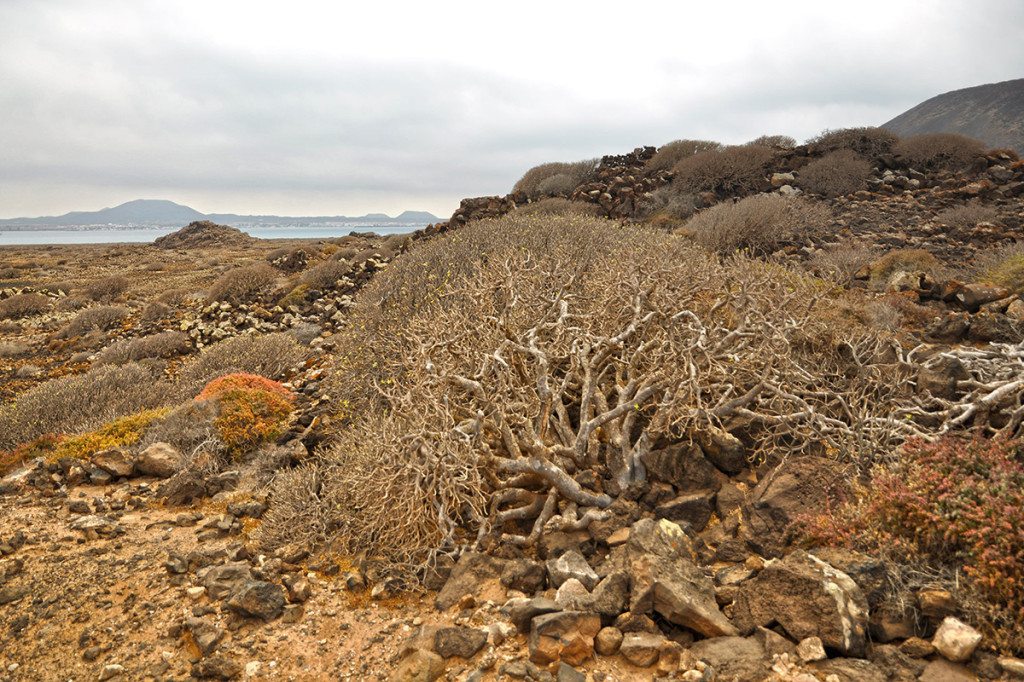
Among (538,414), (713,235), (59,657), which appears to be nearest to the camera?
(59,657)

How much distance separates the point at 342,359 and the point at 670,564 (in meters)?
6.32

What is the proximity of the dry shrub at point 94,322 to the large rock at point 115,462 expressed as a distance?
1104cm

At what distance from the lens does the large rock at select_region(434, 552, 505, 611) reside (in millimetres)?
3514

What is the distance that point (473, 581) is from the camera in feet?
11.8

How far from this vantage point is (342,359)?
8336 mm

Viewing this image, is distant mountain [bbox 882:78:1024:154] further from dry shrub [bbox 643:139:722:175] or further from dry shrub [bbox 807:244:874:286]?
dry shrub [bbox 807:244:874:286]

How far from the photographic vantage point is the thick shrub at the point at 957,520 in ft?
8.24

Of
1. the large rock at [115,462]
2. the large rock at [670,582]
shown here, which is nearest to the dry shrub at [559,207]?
the large rock at [115,462]

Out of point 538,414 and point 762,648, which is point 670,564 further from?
point 538,414

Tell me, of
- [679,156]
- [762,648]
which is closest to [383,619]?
[762,648]

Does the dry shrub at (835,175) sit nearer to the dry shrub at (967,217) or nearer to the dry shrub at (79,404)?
the dry shrub at (967,217)

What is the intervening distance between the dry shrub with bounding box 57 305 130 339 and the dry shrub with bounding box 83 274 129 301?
507 centimetres

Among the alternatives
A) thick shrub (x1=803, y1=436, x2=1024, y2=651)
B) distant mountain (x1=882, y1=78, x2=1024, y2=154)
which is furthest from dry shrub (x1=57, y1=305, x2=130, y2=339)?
distant mountain (x1=882, y1=78, x2=1024, y2=154)

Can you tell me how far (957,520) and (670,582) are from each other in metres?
1.50
